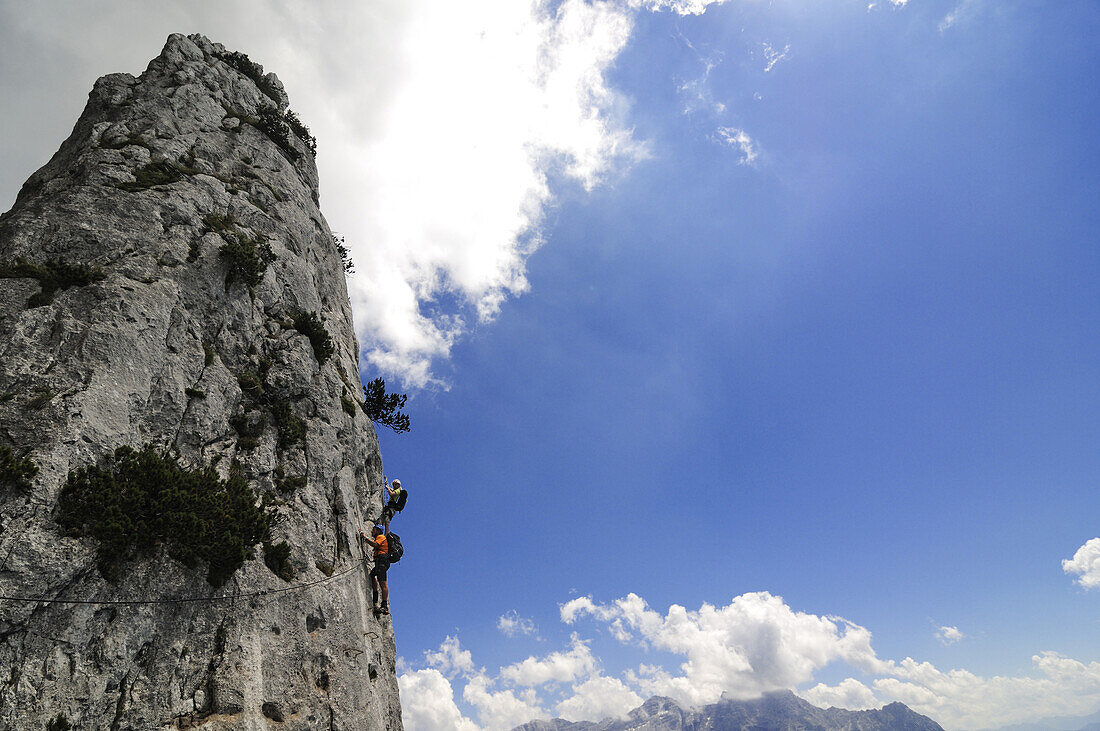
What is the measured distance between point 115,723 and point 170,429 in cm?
828

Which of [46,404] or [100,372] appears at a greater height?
[100,372]

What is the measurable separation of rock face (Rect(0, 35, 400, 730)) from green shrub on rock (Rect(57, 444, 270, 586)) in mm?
317

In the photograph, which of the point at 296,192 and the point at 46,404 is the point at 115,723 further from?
the point at 296,192

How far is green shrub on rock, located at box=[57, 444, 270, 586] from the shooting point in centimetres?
1320

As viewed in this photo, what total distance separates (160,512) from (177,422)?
11.9ft

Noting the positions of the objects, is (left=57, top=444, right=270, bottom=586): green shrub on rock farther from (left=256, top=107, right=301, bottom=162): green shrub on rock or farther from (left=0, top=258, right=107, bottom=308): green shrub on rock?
(left=256, top=107, right=301, bottom=162): green shrub on rock

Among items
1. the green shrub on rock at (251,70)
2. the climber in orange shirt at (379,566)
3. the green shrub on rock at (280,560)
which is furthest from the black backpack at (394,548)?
the green shrub on rock at (251,70)

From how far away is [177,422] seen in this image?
16.9 m

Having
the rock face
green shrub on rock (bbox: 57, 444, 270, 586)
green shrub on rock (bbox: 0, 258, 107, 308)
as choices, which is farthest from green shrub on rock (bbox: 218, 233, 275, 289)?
green shrub on rock (bbox: 57, 444, 270, 586)

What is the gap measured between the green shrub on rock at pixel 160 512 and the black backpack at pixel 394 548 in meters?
6.99

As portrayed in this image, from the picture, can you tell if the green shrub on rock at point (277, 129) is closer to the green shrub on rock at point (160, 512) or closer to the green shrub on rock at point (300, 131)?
the green shrub on rock at point (300, 131)

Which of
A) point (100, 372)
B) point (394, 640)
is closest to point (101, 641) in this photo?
point (100, 372)

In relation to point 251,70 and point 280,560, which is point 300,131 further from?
point 280,560

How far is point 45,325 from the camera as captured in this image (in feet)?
50.2
